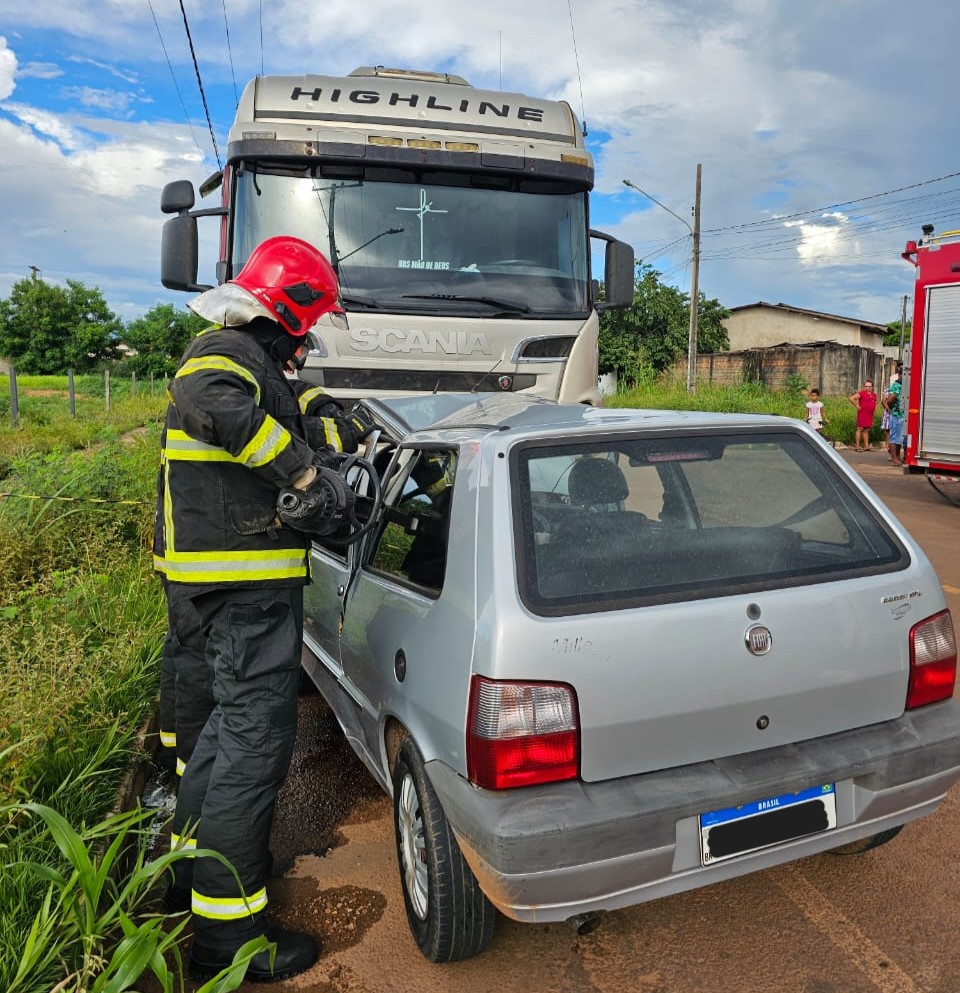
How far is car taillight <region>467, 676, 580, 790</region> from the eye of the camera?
82.7 inches

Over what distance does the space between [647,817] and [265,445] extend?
1.40 metres

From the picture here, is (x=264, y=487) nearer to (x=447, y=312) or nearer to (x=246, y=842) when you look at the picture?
(x=246, y=842)

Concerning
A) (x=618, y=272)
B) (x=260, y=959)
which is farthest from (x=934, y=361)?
(x=260, y=959)

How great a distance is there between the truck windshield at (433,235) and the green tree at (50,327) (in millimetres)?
56574

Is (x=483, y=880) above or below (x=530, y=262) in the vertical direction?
below

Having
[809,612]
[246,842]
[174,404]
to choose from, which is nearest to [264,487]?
[174,404]

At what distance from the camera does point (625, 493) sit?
265 cm

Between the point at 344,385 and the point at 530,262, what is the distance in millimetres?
1582

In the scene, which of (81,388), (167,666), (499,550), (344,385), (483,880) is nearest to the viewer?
(483,880)

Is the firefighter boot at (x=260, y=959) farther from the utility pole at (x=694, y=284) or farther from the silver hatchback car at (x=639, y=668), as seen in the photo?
the utility pole at (x=694, y=284)

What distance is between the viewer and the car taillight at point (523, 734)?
6.89 feet

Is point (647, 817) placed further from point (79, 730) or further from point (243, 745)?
point (79, 730)

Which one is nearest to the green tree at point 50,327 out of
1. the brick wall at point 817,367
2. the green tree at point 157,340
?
the green tree at point 157,340

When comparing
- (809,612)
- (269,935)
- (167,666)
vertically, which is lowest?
(269,935)
